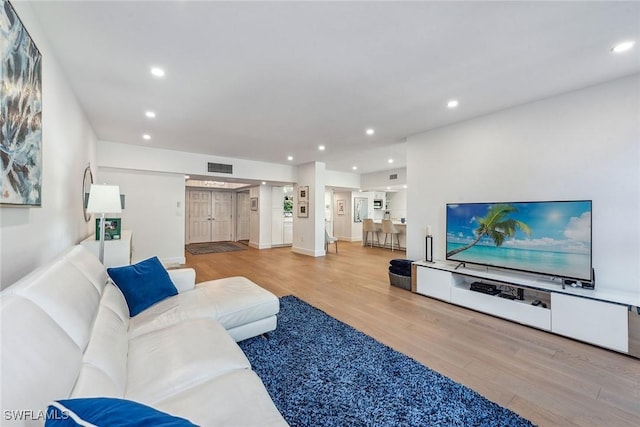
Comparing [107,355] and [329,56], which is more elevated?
[329,56]

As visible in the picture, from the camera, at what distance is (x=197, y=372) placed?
1.27 metres

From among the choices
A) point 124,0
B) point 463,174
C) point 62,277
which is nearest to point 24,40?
point 124,0

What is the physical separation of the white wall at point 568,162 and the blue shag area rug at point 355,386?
7.14 feet

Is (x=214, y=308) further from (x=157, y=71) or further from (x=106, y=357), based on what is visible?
(x=157, y=71)

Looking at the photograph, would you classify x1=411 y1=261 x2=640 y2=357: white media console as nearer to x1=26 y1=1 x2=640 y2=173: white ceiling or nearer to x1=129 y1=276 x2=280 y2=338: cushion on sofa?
x1=26 y1=1 x2=640 y2=173: white ceiling

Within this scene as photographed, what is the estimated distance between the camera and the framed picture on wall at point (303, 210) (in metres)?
6.91

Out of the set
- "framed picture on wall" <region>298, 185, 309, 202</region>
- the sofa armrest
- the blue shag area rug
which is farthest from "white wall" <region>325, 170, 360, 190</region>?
the blue shag area rug

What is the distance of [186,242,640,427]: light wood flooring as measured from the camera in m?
1.64

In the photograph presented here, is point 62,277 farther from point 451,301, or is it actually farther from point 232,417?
point 451,301

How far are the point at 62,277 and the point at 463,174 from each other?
418 cm

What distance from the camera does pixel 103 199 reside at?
2.68 metres

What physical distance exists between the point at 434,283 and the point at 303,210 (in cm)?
423

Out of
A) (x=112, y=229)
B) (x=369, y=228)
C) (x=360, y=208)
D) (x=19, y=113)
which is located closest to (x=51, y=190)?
(x=19, y=113)

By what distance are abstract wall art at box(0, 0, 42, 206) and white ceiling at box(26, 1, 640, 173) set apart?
0.43m
